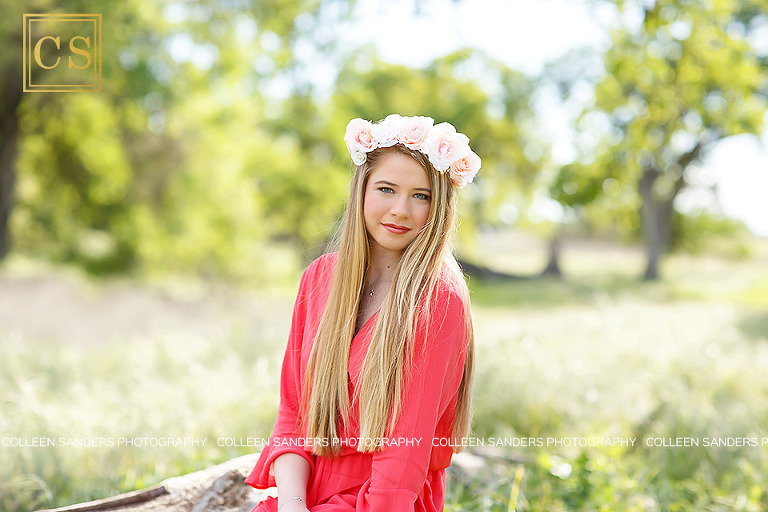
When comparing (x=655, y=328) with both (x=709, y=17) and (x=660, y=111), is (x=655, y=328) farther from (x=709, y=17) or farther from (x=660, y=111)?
(x=709, y=17)

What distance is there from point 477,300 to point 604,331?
10800mm

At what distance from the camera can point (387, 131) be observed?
1.89 metres

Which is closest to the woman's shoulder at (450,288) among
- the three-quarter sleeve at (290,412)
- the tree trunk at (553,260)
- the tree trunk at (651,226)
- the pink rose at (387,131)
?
the pink rose at (387,131)

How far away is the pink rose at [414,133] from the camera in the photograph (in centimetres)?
185

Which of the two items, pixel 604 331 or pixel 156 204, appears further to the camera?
pixel 156 204

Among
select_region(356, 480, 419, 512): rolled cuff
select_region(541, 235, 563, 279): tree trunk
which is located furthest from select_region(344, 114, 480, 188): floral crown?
select_region(541, 235, 563, 279): tree trunk

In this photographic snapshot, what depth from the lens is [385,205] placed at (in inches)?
74.0

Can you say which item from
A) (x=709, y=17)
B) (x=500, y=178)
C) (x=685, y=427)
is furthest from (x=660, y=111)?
(x=500, y=178)

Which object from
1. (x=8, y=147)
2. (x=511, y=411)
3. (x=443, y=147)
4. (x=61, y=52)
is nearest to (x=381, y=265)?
(x=443, y=147)

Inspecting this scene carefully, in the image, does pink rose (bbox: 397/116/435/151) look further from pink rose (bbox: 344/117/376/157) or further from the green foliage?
the green foliage

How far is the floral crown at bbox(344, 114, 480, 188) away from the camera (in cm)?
184

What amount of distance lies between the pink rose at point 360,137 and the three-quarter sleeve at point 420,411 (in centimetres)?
48

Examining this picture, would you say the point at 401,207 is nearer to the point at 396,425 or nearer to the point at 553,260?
the point at 396,425

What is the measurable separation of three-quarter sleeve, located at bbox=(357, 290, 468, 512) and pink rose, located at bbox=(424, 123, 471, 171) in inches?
14.2
